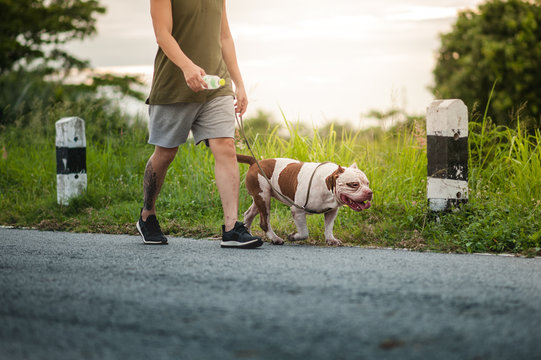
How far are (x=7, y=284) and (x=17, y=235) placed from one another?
2713 mm

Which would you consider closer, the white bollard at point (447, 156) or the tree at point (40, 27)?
the white bollard at point (447, 156)

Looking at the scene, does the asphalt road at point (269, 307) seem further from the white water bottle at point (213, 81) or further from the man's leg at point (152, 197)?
the white water bottle at point (213, 81)

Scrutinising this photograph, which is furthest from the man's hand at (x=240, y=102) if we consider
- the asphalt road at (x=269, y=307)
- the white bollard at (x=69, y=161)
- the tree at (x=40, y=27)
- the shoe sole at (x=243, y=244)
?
the tree at (x=40, y=27)

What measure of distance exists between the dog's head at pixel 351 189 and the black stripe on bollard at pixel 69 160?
3.94m

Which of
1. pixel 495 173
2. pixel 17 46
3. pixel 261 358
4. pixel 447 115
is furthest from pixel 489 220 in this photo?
pixel 17 46

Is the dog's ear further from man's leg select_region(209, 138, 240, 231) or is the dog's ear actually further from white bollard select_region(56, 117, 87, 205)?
white bollard select_region(56, 117, 87, 205)

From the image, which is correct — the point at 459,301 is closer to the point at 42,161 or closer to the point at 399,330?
the point at 399,330

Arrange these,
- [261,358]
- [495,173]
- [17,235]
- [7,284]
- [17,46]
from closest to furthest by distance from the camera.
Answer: [261,358] < [7,284] < [17,235] < [495,173] < [17,46]

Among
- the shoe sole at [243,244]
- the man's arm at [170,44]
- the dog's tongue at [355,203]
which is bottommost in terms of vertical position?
the shoe sole at [243,244]

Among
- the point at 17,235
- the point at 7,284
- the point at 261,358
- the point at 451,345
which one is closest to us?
the point at 261,358

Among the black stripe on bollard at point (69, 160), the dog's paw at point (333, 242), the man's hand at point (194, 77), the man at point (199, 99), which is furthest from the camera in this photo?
the black stripe on bollard at point (69, 160)

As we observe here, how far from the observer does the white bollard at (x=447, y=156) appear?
5016 mm

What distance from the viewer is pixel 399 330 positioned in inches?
85.1

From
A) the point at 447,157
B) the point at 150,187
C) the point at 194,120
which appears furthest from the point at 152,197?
the point at 447,157
